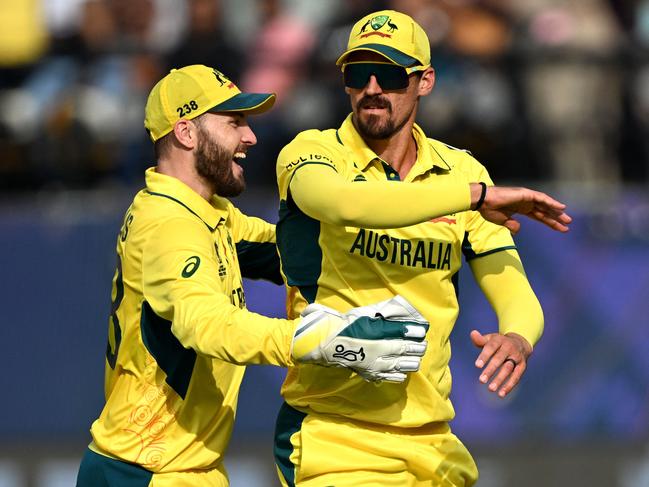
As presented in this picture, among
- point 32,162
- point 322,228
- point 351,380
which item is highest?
point 322,228

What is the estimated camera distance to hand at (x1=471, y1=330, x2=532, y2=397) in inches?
212

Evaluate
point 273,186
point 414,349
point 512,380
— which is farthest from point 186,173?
point 273,186

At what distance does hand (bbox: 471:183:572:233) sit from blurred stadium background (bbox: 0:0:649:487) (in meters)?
4.50

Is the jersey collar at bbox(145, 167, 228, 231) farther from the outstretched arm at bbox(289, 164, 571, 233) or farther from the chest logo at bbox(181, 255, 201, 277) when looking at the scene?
the outstretched arm at bbox(289, 164, 571, 233)

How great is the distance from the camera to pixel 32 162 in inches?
410

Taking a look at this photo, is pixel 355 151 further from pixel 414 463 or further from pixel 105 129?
pixel 105 129

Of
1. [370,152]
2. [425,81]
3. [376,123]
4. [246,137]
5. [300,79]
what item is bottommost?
[300,79]

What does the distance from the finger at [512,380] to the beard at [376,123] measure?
1.11 meters

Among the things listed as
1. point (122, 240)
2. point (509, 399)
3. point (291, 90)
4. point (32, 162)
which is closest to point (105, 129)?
point (32, 162)

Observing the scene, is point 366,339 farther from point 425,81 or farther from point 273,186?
point 273,186

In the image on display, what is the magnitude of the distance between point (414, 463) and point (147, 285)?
130 centimetres

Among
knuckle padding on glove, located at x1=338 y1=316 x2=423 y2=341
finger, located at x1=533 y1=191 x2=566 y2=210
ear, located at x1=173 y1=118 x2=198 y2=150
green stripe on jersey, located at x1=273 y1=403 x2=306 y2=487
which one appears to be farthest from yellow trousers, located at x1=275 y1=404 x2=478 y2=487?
ear, located at x1=173 y1=118 x2=198 y2=150

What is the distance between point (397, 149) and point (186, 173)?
35.8 inches

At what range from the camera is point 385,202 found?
5.36m
